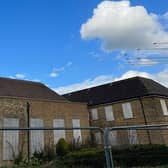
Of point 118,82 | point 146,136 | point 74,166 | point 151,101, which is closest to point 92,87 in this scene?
point 118,82

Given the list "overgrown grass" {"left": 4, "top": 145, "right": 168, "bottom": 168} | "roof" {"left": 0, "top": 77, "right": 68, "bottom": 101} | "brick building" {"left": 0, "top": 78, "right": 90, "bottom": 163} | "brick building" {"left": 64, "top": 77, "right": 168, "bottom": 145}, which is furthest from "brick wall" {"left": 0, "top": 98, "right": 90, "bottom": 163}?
"overgrown grass" {"left": 4, "top": 145, "right": 168, "bottom": 168}

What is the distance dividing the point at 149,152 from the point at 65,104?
14506mm

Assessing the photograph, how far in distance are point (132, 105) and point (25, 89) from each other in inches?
490

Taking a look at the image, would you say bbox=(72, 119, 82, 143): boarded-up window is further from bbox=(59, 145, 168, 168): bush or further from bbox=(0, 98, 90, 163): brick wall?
bbox=(59, 145, 168, 168): bush

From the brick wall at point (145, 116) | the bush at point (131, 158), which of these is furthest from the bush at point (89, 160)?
the brick wall at point (145, 116)

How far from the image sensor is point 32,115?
20938 mm

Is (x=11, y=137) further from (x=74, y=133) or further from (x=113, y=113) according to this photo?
(x=113, y=113)

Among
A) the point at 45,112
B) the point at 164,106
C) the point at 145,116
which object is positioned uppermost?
the point at 164,106

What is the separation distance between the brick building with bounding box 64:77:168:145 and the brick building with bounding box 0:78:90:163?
3.38 metres

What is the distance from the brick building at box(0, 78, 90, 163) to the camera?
18500mm

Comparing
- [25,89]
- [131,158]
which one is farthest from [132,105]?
[131,158]

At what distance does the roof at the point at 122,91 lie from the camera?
93.2 feet

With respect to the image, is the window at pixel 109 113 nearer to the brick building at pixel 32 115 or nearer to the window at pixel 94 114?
the window at pixel 94 114

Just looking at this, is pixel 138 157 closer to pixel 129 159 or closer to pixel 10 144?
pixel 129 159
